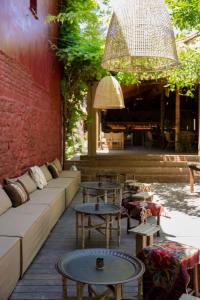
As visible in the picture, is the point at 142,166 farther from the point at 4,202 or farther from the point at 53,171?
the point at 4,202

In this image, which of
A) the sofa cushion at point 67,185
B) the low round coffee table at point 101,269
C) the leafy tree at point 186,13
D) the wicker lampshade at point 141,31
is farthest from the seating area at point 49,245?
the leafy tree at point 186,13

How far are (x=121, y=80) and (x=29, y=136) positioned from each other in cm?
445

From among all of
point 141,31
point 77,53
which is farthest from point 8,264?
point 77,53

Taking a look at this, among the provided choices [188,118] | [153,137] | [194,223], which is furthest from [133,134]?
[194,223]

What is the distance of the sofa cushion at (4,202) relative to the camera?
4895 mm

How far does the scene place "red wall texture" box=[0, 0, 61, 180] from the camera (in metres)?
5.61

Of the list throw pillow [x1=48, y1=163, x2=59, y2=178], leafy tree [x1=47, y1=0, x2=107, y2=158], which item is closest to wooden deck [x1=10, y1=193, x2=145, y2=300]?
throw pillow [x1=48, y1=163, x2=59, y2=178]

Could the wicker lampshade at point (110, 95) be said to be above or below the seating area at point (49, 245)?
above

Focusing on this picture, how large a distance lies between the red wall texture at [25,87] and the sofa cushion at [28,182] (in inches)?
5.6

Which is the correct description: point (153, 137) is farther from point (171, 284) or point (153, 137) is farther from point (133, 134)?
point (171, 284)

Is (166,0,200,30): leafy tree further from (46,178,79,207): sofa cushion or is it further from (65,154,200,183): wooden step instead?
(65,154,200,183): wooden step

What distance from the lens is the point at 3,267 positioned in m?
3.26

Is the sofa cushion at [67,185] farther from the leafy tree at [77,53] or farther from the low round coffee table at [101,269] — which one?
the low round coffee table at [101,269]

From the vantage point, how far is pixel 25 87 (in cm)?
684
